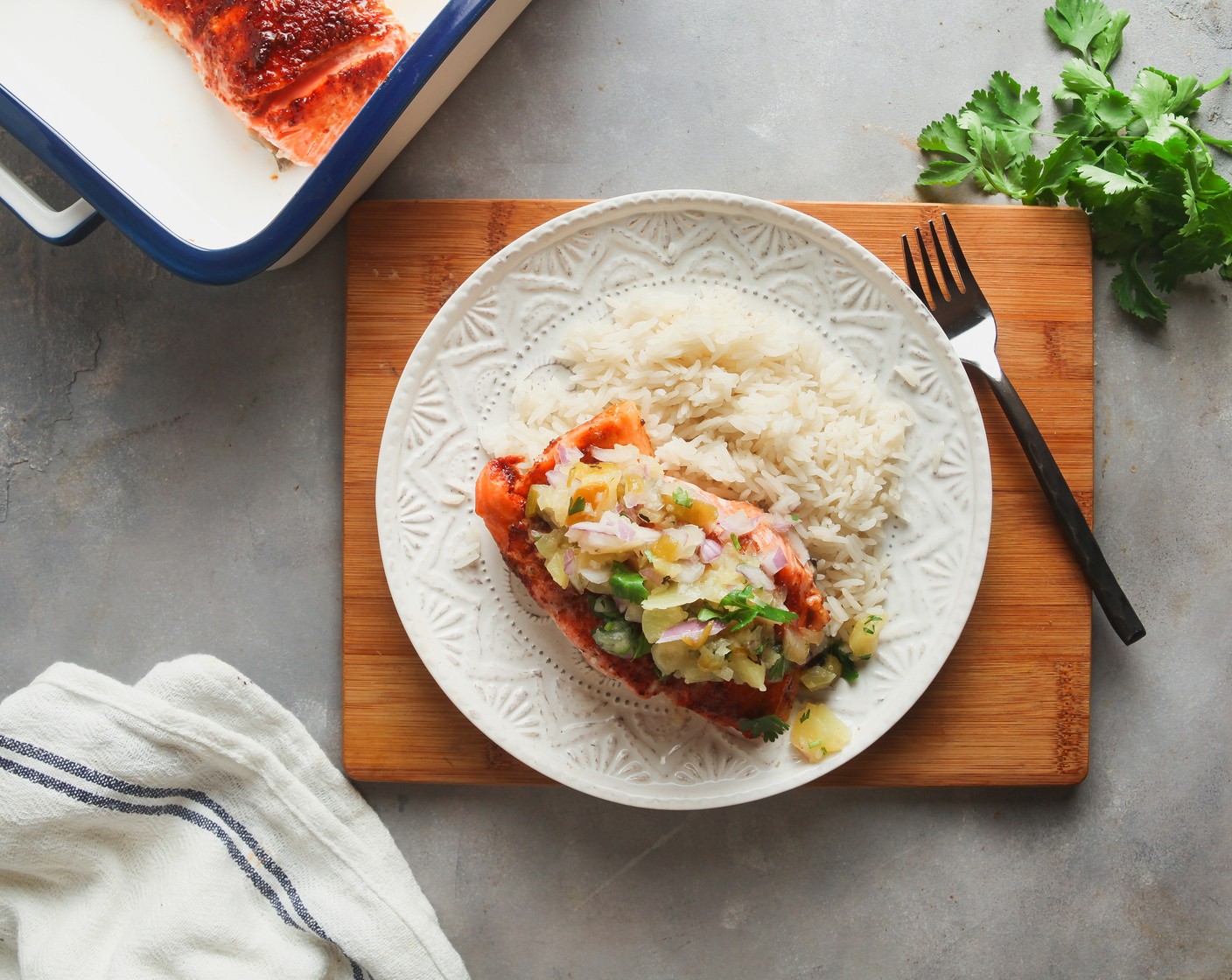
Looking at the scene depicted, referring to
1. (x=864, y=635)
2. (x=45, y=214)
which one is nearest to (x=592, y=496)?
(x=864, y=635)

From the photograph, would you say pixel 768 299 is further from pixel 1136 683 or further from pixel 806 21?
pixel 1136 683

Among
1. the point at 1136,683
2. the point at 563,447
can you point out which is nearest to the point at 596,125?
the point at 563,447

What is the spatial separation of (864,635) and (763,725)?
0.41 m

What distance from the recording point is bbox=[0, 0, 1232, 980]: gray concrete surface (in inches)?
109

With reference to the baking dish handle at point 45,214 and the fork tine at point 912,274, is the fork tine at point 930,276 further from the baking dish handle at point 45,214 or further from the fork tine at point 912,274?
the baking dish handle at point 45,214

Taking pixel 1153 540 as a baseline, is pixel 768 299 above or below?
above

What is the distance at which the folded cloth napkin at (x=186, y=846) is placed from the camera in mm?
2551

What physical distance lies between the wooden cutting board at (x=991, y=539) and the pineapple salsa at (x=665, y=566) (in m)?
0.73

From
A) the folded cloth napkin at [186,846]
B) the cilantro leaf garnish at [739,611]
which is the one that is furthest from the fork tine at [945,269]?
the folded cloth napkin at [186,846]

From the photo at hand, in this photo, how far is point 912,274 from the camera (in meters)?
2.64

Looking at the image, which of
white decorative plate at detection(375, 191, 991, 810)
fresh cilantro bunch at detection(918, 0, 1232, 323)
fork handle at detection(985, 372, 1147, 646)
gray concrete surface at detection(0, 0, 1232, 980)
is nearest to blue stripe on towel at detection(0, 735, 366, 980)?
gray concrete surface at detection(0, 0, 1232, 980)

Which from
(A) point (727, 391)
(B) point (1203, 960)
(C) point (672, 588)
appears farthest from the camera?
(B) point (1203, 960)

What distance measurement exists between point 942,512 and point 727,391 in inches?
28.8

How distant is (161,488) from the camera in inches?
111
